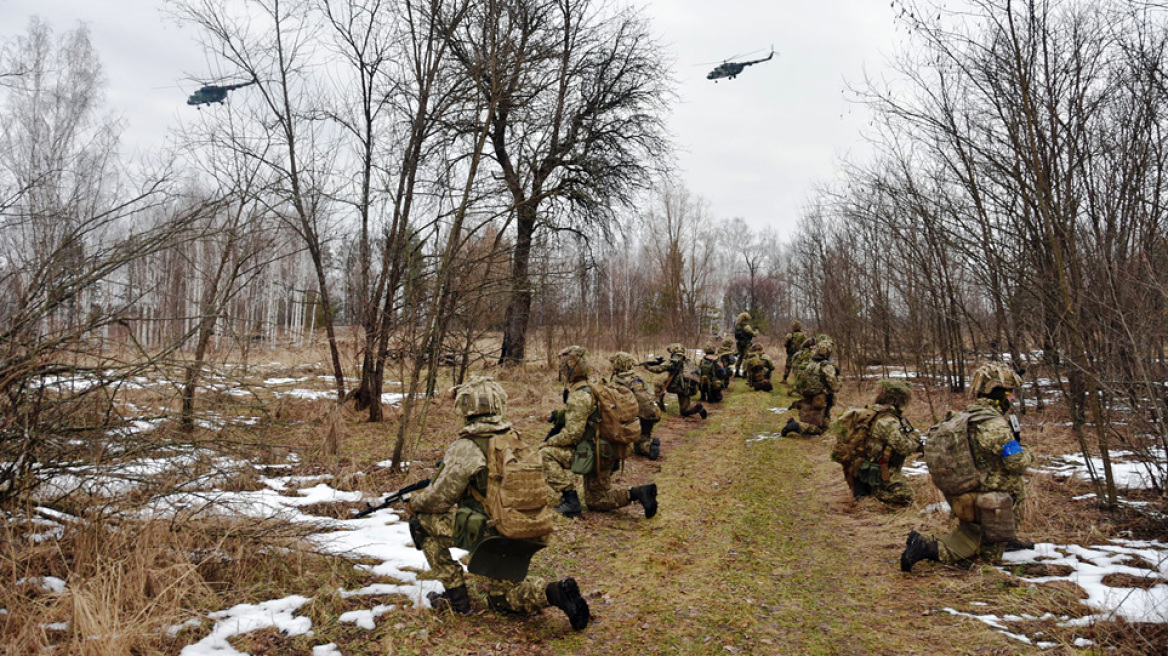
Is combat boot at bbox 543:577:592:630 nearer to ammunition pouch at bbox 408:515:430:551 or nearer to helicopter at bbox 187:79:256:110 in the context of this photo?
ammunition pouch at bbox 408:515:430:551

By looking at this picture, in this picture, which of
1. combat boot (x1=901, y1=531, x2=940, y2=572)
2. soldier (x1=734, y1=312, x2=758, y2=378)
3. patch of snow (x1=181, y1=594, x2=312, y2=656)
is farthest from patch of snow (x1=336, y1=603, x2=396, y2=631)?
soldier (x1=734, y1=312, x2=758, y2=378)

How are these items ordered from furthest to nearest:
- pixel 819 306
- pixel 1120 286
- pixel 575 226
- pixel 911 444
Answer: pixel 819 306 → pixel 575 226 → pixel 911 444 → pixel 1120 286

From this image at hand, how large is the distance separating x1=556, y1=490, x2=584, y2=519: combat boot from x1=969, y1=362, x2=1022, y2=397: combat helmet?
3.98 m

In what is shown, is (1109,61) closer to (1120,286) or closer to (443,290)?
(1120,286)

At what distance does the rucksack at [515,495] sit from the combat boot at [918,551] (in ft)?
10.3

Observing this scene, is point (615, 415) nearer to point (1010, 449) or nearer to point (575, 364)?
point (575, 364)

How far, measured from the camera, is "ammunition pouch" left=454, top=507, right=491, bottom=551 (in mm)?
4074

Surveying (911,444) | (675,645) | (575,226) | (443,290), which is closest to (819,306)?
(575,226)

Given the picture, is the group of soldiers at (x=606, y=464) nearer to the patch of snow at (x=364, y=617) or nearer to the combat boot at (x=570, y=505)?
the combat boot at (x=570, y=505)

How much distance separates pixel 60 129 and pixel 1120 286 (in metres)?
24.4

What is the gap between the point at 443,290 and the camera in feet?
24.9

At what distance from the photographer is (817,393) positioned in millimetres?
11430

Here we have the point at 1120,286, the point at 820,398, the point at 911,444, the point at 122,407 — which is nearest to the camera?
the point at 122,407

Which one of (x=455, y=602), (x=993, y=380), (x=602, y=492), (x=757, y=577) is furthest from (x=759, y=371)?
(x=455, y=602)
